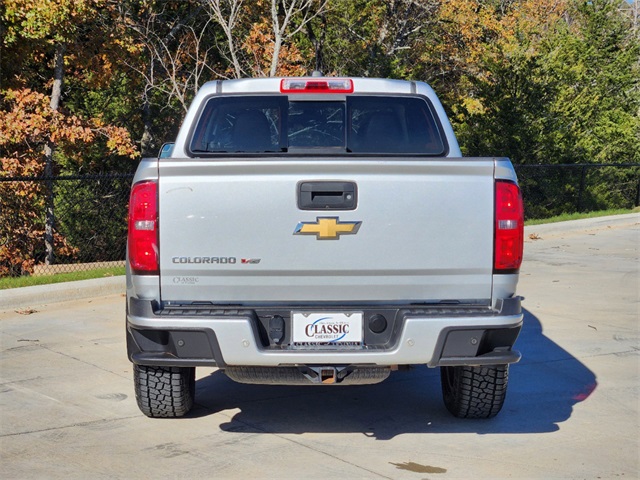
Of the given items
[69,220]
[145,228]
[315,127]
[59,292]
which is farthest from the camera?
[69,220]

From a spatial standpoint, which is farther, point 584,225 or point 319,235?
point 584,225

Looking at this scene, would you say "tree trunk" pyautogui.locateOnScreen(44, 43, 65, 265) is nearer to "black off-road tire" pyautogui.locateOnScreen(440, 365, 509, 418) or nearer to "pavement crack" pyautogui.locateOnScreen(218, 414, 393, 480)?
"pavement crack" pyautogui.locateOnScreen(218, 414, 393, 480)

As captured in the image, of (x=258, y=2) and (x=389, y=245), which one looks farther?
(x=258, y=2)

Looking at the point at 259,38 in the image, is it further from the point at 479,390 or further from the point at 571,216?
the point at 479,390

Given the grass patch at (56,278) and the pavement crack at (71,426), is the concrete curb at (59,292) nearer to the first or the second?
the grass patch at (56,278)

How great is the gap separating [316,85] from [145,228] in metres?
1.56

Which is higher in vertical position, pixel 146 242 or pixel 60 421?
pixel 146 242

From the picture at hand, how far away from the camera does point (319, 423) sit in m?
6.39

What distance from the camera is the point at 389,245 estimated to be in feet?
17.6

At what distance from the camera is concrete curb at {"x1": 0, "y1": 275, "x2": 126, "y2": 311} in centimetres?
1091

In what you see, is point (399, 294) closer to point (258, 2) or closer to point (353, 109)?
point (353, 109)

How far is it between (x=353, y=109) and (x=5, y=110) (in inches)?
634

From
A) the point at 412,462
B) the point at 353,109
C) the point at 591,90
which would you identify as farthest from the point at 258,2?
the point at 412,462

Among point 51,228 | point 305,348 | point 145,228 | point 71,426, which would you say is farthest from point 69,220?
point 305,348
